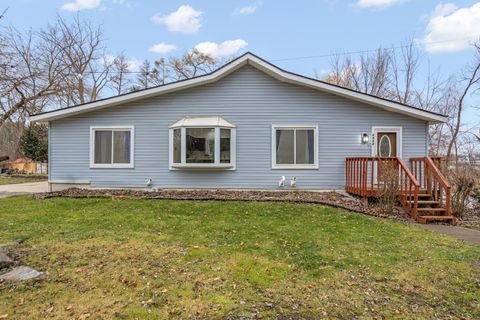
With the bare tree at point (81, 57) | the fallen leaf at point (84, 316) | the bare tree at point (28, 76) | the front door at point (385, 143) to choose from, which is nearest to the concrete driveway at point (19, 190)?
the bare tree at point (28, 76)

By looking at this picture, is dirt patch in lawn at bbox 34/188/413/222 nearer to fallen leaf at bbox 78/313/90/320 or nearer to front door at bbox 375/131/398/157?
front door at bbox 375/131/398/157

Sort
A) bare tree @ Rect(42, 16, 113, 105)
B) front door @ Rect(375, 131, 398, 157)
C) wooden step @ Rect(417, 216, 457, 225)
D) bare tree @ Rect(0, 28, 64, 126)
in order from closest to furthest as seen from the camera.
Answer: wooden step @ Rect(417, 216, 457, 225), front door @ Rect(375, 131, 398, 157), bare tree @ Rect(0, 28, 64, 126), bare tree @ Rect(42, 16, 113, 105)

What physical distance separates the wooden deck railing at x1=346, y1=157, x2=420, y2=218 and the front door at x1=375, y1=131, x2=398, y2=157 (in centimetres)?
125

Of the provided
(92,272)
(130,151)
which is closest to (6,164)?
(130,151)

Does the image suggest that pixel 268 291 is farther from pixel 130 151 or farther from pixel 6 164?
pixel 6 164

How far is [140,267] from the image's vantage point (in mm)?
4070

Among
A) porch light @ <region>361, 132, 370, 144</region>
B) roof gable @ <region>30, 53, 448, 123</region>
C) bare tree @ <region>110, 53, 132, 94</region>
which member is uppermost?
bare tree @ <region>110, 53, 132, 94</region>

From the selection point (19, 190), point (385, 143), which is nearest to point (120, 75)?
point (19, 190)

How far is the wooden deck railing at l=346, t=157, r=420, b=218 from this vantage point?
7.68m

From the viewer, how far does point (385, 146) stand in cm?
1012

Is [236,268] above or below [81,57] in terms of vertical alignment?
below

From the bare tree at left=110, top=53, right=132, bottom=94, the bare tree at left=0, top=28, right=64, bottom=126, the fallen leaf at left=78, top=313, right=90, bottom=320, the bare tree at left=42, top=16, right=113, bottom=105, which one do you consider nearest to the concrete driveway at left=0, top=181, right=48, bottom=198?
the bare tree at left=0, top=28, right=64, bottom=126

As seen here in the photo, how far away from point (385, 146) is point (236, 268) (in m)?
7.88

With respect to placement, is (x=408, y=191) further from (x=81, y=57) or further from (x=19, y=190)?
(x=81, y=57)
